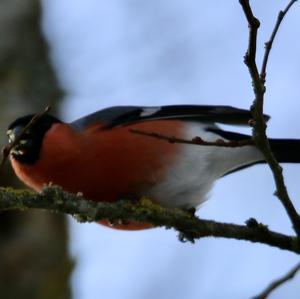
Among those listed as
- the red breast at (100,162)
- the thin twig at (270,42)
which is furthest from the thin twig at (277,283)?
the red breast at (100,162)

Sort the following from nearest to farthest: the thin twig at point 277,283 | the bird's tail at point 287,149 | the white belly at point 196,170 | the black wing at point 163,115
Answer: the thin twig at point 277,283, the white belly at point 196,170, the black wing at point 163,115, the bird's tail at point 287,149

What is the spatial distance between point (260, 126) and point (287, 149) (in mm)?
1656

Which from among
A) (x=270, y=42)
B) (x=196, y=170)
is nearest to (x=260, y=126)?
(x=270, y=42)

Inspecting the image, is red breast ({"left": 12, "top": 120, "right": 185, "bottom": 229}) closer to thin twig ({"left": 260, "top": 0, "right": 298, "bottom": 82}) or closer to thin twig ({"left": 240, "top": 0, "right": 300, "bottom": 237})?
thin twig ({"left": 240, "top": 0, "right": 300, "bottom": 237})

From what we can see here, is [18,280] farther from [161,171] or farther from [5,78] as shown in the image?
[5,78]

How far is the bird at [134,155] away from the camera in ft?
11.8

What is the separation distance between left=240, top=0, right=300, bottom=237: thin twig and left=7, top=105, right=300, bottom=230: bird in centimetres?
80

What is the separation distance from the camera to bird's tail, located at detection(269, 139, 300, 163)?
4.10 meters

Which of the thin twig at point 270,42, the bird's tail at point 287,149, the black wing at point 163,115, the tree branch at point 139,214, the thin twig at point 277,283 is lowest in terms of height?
the thin twig at point 277,283

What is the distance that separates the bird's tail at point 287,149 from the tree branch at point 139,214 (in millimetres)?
1074

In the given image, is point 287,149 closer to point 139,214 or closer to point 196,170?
point 196,170

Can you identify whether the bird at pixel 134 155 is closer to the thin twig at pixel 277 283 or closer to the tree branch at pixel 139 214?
the tree branch at pixel 139 214

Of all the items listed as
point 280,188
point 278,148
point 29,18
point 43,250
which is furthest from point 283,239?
point 29,18

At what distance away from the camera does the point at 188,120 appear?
413cm
